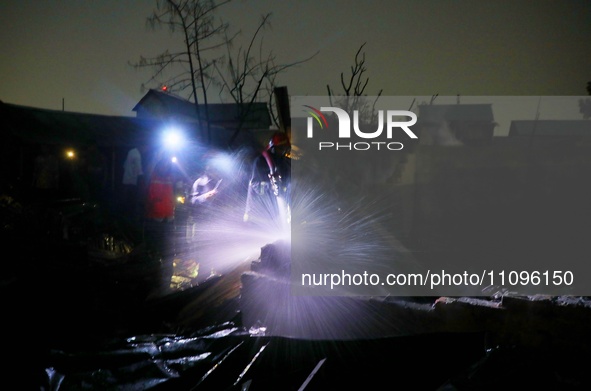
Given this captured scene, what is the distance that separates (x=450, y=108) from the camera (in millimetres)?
16000

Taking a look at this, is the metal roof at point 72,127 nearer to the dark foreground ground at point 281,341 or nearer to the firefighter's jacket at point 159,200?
the firefighter's jacket at point 159,200

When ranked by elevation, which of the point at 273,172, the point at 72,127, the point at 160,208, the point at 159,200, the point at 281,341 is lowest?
the point at 281,341

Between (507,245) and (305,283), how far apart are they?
5.35 meters

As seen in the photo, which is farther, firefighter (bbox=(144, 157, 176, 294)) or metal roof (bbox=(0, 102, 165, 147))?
metal roof (bbox=(0, 102, 165, 147))

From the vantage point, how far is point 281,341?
7.61ft

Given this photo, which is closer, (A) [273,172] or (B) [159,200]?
(A) [273,172]

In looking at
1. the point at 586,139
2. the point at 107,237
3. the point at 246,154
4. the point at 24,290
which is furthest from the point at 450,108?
the point at 24,290

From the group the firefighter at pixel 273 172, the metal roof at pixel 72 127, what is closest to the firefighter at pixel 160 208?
the firefighter at pixel 273 172

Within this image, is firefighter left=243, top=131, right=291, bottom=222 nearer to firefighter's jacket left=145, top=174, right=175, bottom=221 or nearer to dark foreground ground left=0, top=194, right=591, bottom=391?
dark foreground ground left=0, top=194, right=591, bottom=391

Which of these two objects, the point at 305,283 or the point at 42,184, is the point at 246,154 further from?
the point at 42,184

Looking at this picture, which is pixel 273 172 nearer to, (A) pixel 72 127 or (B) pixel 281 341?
(B) pixel 281 341

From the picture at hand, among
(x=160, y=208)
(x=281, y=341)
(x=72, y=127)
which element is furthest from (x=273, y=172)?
(x=72, y=127)

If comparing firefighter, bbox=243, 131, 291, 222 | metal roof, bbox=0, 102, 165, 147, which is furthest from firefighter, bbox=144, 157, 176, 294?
metal roof, bbox=0, 102, 165, 147

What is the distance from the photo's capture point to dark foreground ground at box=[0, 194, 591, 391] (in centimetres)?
207
